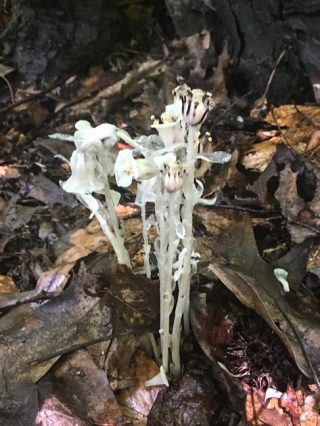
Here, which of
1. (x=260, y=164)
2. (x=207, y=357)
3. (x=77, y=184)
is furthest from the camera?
(x=260, y=164)

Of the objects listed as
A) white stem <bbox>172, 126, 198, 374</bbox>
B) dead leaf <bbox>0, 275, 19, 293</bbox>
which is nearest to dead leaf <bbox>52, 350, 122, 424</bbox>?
white stem <bbox>172, 126, 198, 374</bbox>

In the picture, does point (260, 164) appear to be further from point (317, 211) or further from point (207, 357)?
point (207, 357)

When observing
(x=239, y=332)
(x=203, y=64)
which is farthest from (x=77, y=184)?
(x=203, y=64)

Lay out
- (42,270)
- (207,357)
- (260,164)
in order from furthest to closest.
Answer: (260,164)
(42,270)
(207,357)

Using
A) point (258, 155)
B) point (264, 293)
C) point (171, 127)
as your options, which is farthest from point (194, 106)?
point (258, 155)

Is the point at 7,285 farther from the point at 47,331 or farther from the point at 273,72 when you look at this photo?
the point at 273,72

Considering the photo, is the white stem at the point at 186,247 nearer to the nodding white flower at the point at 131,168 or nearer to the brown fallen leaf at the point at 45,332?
the nodding white flower at the point at 131,168

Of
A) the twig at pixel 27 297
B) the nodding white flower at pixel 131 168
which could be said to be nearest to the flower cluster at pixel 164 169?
the nodding white flower at pixel 131 168

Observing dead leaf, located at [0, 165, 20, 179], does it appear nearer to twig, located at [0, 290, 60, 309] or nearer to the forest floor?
the forest floor
